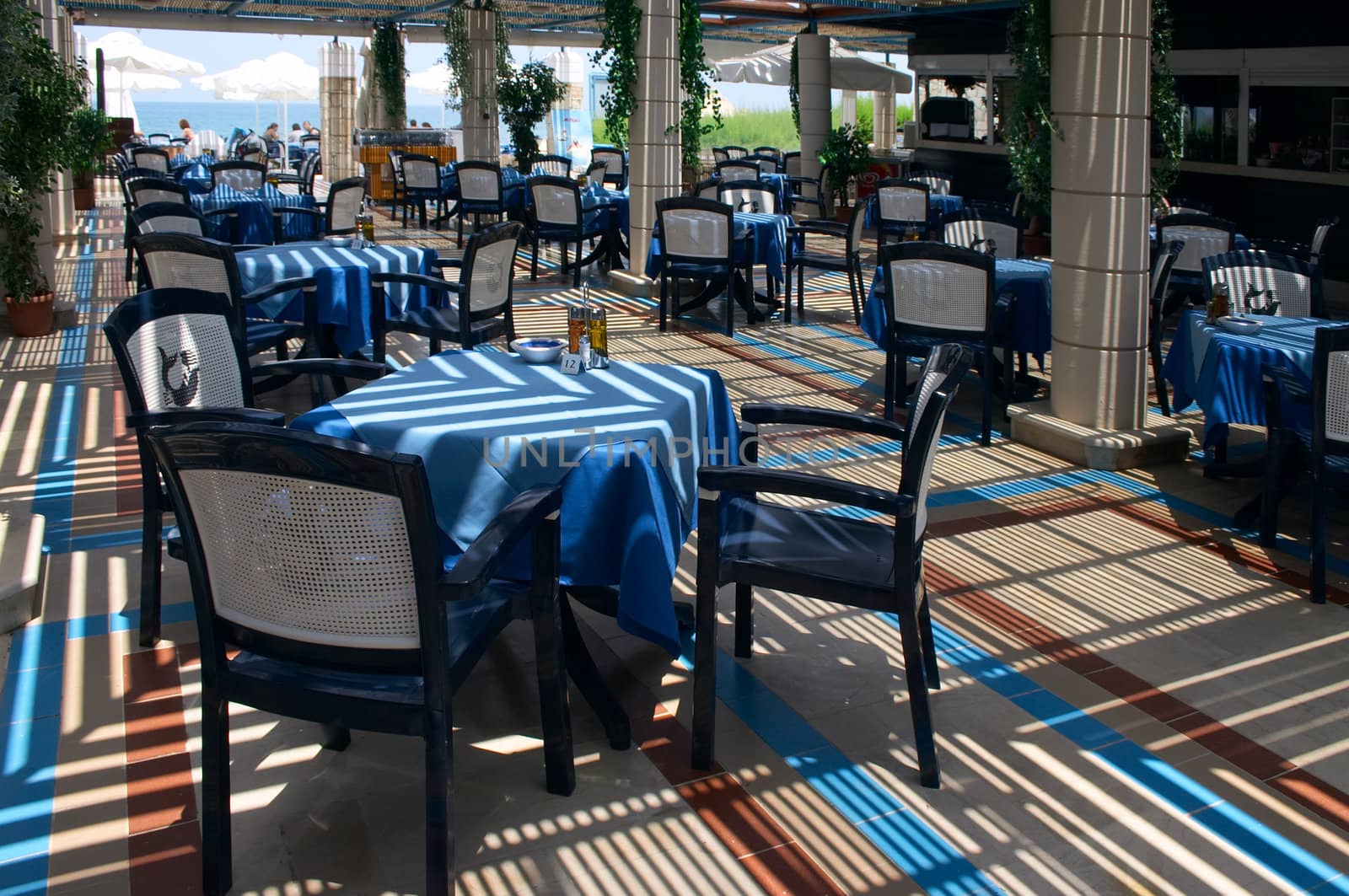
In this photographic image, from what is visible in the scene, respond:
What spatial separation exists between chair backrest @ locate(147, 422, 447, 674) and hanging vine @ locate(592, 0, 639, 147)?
842 centimetres

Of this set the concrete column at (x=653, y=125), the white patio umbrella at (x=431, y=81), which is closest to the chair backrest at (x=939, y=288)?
the concrete column at (x=653, y=125)

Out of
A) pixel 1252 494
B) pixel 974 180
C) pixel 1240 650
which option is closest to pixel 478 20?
pixel 974 180

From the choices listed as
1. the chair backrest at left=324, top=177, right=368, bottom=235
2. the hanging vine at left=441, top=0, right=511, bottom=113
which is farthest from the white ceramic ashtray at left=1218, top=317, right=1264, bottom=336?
the hanging vine at left=441, top=0, right=511, bottom=113

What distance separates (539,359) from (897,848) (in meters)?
1.69

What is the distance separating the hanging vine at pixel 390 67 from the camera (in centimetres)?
1828

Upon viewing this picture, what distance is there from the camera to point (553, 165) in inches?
696

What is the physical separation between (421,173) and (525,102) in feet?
5.84

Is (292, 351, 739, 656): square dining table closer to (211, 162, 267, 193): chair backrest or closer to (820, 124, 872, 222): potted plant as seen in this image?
(211, 162, 267, 193): chair backrest

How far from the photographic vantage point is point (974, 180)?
16.0 m

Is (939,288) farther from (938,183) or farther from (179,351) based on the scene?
(938,183)

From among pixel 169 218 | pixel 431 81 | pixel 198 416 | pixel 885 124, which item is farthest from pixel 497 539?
pixel 431 81

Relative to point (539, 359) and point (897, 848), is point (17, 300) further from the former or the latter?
point (897, 848)

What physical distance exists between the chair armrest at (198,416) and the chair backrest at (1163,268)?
4.66m

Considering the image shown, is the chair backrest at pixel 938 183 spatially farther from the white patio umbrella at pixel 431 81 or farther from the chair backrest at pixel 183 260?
the white patio umbrella at pixel 431 81
